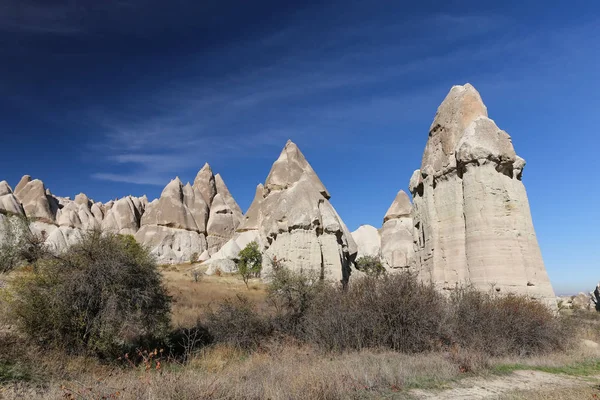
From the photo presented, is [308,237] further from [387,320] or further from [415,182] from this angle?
[387,320]

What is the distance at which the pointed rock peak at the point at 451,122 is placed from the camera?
44.6 feet

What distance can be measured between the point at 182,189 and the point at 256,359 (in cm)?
4477

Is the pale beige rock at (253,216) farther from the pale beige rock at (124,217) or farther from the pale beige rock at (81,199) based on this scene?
the pale beige rock at (81,199)

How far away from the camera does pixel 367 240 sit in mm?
44906

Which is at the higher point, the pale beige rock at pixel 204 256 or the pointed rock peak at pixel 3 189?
the pointed rock peak at pixel 3 189

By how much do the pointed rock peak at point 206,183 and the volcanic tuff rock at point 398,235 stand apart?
85.4ft

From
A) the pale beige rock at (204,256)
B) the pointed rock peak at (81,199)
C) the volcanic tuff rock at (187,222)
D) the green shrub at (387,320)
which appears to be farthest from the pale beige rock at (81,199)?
the green shrub at (387,320)

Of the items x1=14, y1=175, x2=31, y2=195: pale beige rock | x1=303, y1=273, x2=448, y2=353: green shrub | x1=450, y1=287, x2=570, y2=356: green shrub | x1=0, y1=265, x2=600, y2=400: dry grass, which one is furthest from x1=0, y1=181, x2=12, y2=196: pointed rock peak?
x1=450, y1=287, x2=570, y2=356: green shrub

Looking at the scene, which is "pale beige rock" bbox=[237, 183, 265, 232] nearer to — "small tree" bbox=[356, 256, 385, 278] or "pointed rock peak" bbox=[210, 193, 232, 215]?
"pointed rock peak" bbox=[210, 193, 232, 215]

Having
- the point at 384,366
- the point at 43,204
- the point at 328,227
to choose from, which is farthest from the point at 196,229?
the point at 384,366

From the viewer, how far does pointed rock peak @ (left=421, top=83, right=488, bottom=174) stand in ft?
44.6

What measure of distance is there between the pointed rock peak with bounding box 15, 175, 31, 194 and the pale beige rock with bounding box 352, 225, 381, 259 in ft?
143

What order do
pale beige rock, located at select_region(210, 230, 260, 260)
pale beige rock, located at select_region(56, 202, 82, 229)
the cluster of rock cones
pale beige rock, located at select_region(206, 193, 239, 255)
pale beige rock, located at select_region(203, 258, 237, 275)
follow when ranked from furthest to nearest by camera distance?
pale beige rock, located at select_region(206, 193, 239, 255) → pale beige rock, located at select_region(56, 202, 82, 229) → pale beige rock, located at select_region(210, 230, 260, 260) → pale beige rock, located at select_region(203, 258, 237, 275) → the cluster of rock cones

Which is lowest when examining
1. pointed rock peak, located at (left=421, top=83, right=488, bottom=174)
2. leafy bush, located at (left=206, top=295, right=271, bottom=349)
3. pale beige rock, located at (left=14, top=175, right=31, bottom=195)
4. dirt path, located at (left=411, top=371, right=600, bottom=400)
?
dirt path, located at (left=411, top=371, right=600, bottom=400)
